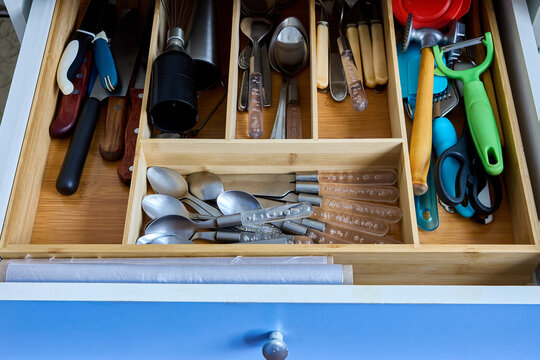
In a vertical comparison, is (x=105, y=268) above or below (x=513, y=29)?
below

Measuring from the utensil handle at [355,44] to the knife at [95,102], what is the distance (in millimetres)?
394

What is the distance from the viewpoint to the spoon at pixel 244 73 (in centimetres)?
98

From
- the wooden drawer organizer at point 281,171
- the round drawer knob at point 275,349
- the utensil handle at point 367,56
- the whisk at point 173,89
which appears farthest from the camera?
the utensil handle at point 367,56

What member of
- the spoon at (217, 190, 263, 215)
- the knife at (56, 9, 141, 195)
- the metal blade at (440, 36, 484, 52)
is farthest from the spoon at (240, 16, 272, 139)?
the metal blade at (440, 36, 484, 52)

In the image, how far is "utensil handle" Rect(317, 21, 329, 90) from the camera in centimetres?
97

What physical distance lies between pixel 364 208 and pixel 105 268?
0.41 meters

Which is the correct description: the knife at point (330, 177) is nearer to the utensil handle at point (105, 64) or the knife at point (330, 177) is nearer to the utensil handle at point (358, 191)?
the utensil handle at point (358, 191)

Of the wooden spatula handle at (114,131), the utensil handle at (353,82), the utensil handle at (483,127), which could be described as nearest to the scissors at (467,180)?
the utensil handle at (483,127)

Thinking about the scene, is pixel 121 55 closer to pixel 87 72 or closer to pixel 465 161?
pixel 87 72

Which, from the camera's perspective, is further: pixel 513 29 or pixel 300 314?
pixel 513 29

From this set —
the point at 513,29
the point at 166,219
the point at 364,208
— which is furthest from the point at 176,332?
the point at 513,29

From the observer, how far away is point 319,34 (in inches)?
39.2

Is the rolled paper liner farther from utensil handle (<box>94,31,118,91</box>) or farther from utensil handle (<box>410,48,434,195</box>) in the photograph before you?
utensil handle (<box>94,31,118,91</box>)

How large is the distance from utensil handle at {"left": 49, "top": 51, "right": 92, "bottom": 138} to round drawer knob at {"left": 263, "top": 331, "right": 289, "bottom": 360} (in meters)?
0.54
